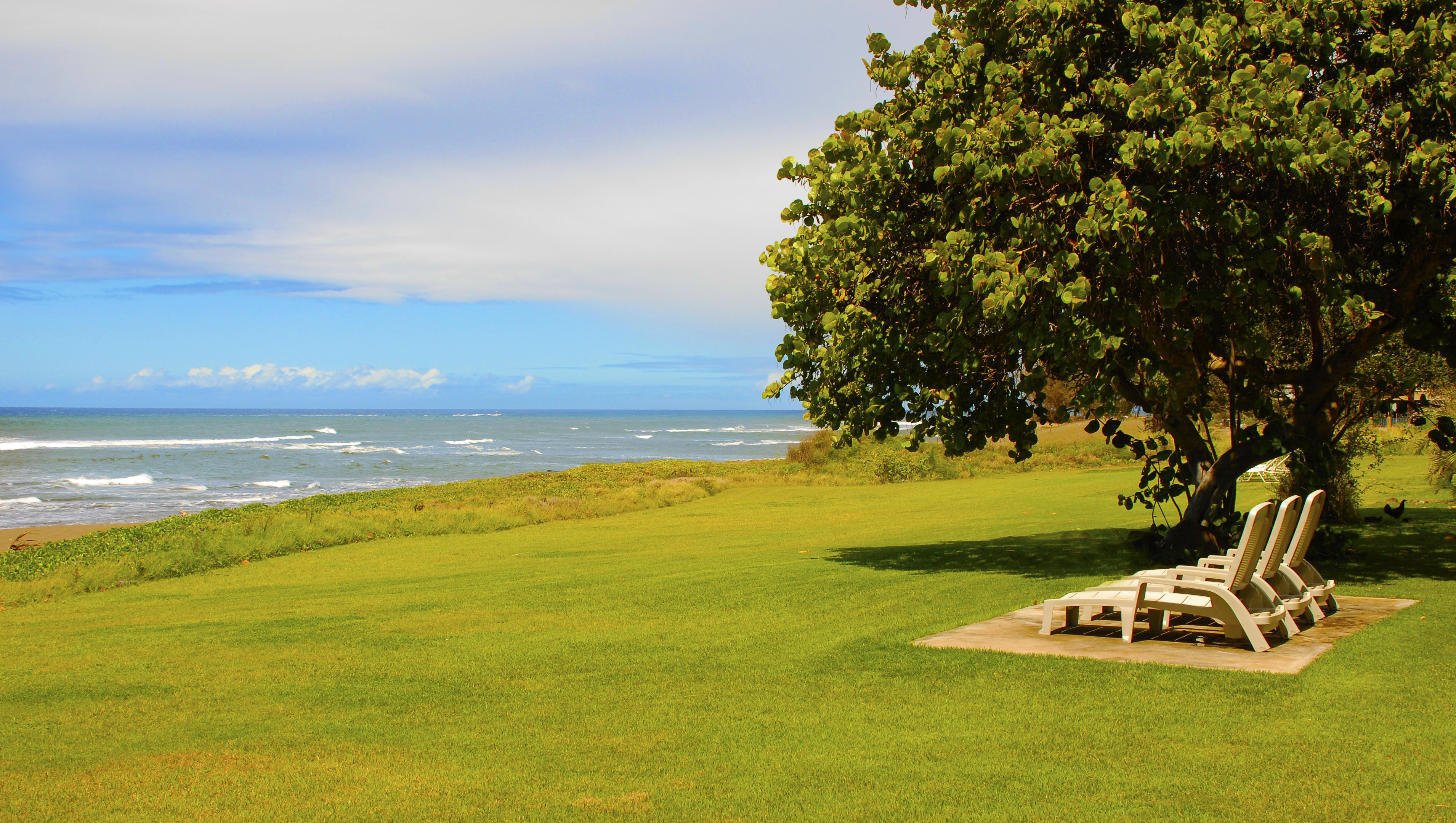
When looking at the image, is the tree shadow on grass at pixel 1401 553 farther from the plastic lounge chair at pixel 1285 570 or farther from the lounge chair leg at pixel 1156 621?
the lounge chair leg at pixel 1156 621

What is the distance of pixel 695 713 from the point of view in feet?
18.9

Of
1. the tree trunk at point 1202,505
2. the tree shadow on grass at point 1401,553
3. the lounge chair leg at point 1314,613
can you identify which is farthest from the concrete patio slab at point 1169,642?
the tree trunk at point 1202,505

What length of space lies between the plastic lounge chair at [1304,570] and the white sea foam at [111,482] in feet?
156

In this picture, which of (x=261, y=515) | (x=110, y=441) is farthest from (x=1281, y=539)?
(x=110, y=441)

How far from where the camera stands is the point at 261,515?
21188 mm

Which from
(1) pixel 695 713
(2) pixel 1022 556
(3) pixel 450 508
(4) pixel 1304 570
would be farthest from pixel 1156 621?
(3) pixel 450 508

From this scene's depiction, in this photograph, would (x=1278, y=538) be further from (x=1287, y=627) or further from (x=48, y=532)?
(x=48, y=532)

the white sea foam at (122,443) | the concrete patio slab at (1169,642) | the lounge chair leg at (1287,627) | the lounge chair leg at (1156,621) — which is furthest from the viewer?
the white sea foam at (122,443)

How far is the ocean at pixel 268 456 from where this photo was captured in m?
39.2

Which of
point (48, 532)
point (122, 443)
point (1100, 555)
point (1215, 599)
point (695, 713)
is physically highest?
point (1215, 599)

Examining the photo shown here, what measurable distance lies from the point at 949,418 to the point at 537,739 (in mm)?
8145

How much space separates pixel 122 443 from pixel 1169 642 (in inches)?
3726

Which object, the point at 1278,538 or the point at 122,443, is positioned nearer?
the point at 1278,538

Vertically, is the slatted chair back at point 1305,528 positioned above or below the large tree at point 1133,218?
below
